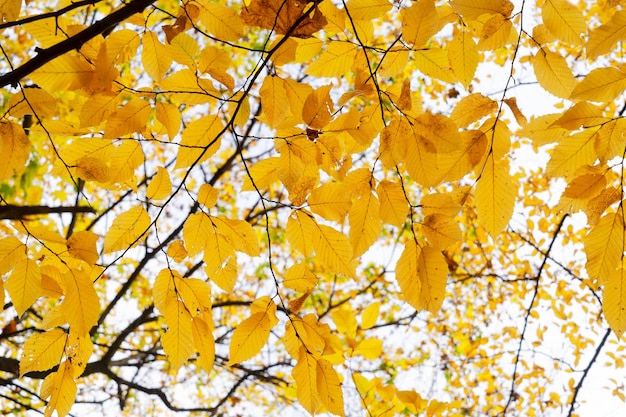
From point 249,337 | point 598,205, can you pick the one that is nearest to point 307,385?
point 249,337

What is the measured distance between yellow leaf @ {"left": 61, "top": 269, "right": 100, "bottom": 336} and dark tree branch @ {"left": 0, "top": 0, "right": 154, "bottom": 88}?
0.43m

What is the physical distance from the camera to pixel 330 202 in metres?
1.19

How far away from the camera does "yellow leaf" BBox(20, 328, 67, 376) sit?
46.0 inches

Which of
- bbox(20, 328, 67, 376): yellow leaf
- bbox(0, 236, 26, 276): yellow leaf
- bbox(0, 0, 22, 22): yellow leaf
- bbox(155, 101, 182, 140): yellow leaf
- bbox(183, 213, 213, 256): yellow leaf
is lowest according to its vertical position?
bbox(20, 328, 67, 376): yellow leaf

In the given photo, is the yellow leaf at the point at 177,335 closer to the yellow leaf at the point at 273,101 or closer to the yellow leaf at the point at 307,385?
the yellow leaf at the point at 307,385

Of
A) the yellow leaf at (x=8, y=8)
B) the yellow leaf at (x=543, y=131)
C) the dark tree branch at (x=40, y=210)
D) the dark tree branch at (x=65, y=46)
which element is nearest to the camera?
the dark tree branch at (x=65, y=46)

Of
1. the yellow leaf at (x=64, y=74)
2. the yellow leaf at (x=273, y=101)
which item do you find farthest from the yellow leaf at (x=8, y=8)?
the yellow leaf at (x=273, y=101)

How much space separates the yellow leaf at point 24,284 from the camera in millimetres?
1015

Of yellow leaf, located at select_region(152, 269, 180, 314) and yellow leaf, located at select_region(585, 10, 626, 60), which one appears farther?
yellow leaf, located at select_region(152, 269, 180, 314)

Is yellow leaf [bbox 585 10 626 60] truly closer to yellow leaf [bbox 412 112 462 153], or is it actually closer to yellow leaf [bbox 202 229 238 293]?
yellow leaf [bbox 412 112 462 153]

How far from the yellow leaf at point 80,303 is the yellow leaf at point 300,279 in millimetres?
481

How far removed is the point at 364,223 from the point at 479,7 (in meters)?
0.56

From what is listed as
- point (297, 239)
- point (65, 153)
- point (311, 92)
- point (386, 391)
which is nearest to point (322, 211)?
point (297, 239)

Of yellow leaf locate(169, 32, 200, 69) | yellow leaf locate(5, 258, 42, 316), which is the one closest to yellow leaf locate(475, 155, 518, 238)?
yellow leaf locate(169, 32, 200, 69)
